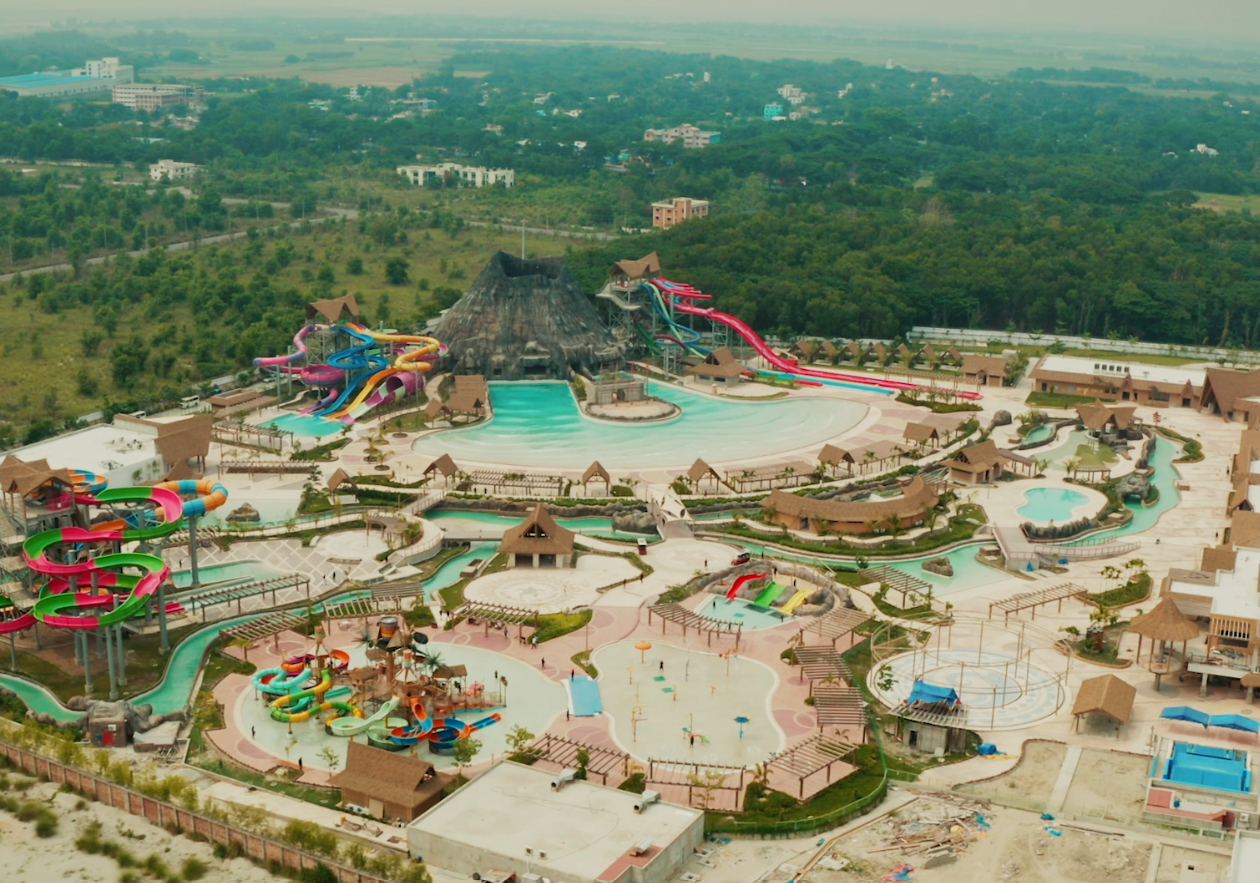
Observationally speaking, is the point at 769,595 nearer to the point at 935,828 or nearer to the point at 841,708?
the point at 841,708

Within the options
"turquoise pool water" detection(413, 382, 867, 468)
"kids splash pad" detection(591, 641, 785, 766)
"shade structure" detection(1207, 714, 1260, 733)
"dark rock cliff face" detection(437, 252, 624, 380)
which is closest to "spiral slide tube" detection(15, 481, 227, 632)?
"kids splash pad" detection(591, 641, 785, 766)

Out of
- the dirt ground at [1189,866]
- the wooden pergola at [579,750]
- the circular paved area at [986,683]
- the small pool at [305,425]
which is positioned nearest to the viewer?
the dirt ground at [1189,866]

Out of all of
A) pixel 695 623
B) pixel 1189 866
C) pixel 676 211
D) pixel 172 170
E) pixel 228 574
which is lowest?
pixel 228 574

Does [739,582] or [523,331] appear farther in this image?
[523,331]

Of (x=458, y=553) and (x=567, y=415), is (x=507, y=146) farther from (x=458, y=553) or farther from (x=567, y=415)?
(x=458, y=553)

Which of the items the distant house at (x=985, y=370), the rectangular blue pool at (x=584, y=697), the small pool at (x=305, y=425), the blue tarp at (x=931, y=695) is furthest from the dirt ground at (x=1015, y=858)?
the distant house at (x=985, y=370)

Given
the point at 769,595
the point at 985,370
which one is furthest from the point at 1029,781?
the point at 985,370

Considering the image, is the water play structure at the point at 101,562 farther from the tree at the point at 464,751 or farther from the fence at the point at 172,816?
the tree at the point at 464,751
